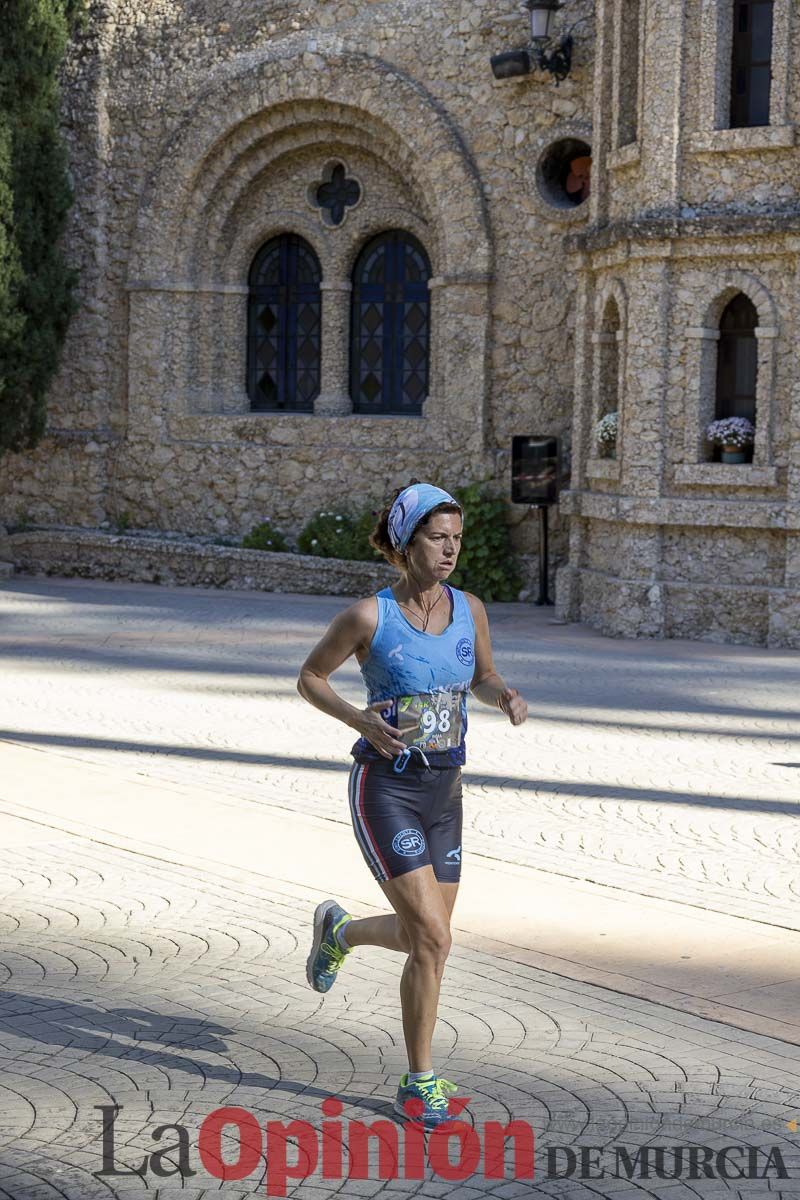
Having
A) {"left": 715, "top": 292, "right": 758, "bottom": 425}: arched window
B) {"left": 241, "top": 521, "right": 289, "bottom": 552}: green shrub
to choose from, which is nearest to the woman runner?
{"left": 715, "top": 292, "right": 758, "bottom": 425}: arched window

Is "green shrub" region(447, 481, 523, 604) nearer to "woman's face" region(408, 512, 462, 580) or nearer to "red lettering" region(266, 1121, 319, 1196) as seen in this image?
"woman's face" region(408, 512, 462, 580)

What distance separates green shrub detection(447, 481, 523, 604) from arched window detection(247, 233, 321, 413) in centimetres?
388

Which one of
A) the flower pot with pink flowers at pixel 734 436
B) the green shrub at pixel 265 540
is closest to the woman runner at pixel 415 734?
the flower pot with pink flowers at pixel 734 436

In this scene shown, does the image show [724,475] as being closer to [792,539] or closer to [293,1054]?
[792,539]

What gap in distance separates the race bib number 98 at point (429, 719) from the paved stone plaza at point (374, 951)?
104 cm

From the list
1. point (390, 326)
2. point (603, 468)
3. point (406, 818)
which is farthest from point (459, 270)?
point (406, 818)

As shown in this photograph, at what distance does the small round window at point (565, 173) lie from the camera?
18.8 m

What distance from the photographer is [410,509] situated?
473 centimetres

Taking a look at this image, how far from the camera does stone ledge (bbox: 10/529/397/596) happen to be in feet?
63.8

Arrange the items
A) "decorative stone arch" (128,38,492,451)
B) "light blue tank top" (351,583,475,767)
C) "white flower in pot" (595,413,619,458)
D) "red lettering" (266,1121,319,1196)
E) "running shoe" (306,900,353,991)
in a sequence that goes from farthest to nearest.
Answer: "decorative stone arch" (128,38,492,451) < "white flower in pot" (595,413,619,458) < "running shoe" (306,900,353,991) < "light blue tank top" (351,583,475,767) < "red lettering" (266,1121,319,1196)

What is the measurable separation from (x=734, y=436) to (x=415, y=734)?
469 inches

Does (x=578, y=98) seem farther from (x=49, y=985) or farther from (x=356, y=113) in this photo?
(x=49, y=985)

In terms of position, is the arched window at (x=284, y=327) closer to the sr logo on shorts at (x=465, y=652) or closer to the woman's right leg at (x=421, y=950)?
the sr logo on shorts at (x=465, y=652)

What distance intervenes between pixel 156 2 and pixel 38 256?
3.80 metres
